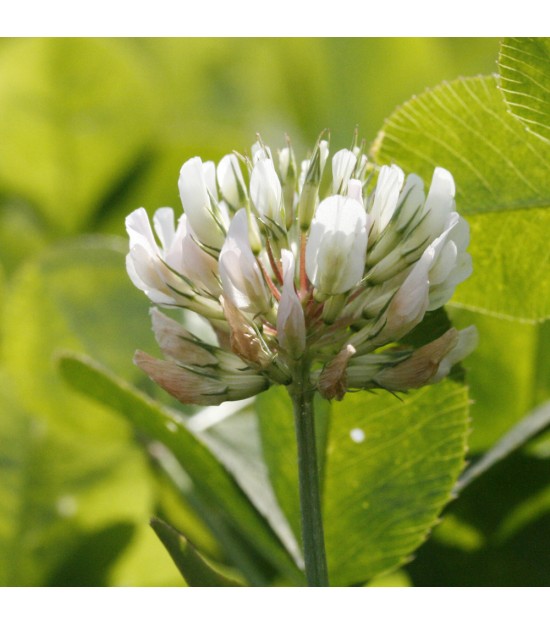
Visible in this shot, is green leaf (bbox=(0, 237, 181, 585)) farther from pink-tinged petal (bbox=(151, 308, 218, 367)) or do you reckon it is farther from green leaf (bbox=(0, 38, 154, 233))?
pink-tinged petal (bbox=(151, 308, 218, 367))

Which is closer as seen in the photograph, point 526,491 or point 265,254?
point 265,254

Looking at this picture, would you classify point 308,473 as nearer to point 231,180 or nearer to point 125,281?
point 231,180

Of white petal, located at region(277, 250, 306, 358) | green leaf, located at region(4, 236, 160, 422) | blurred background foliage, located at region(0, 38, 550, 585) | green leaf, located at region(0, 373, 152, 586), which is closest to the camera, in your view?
white petal, located at region(277, 250, 306, 358)

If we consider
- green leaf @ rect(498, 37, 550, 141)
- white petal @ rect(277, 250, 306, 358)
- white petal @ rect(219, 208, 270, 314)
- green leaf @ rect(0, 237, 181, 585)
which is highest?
green leaf @ rect(498, 37, 550, 141)

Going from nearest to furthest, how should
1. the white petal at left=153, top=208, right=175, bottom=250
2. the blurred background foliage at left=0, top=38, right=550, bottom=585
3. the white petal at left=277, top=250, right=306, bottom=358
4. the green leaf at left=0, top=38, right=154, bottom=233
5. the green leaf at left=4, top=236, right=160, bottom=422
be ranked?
the white petal at left=277, top=250, right=306, bottom=358 → the white petal at left=153, top=208, right=175, bottom=250 → the blurred background foliage at left=0, top=38, right=550, bottom=585 → the green leaf at left=4, top=236, right=160, bottom=422 → the green leaf at left=0, top=38, right=154, bottom=233

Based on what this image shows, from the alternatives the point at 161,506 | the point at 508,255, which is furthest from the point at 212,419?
the point at 508,255

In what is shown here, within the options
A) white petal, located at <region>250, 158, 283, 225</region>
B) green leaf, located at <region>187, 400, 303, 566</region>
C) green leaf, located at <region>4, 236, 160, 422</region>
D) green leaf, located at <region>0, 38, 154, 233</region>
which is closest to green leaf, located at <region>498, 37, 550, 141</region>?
white petal, located at <region>250, 158, 283, 225</region>
